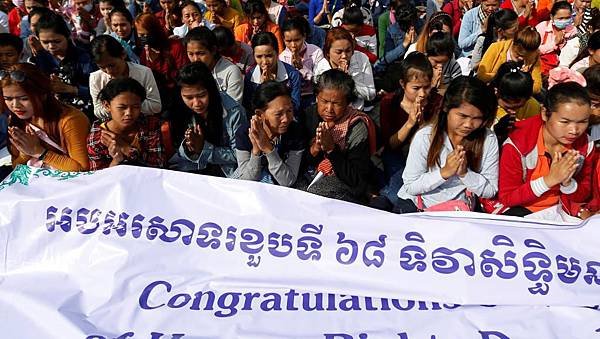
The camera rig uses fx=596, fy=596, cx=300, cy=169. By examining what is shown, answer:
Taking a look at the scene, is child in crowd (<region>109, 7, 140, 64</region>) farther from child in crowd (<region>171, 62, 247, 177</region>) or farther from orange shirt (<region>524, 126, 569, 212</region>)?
orange shirt (<region>524, 126, 569, 212</region>)

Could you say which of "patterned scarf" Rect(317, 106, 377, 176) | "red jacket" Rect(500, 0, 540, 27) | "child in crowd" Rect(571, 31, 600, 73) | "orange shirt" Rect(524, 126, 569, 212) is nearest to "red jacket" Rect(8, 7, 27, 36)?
"patterned scarf" Rect(317, 106, 377, 176)

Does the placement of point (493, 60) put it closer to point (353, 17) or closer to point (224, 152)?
point (353, 17)

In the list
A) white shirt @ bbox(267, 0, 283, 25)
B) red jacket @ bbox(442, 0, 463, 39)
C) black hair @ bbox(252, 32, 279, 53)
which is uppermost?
black hair @ bbox(252, 32, 279, 53)

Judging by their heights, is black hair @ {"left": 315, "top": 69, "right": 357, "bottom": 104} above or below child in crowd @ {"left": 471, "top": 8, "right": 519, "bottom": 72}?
above

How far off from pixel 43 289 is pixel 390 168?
254 cm

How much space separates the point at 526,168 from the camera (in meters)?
3.31

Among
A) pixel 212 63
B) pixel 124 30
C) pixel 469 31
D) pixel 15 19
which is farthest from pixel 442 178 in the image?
pixel 15 19

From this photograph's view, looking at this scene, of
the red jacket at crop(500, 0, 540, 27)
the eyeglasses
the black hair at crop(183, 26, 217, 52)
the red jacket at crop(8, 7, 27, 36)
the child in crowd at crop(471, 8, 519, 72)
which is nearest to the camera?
the eyeglasses

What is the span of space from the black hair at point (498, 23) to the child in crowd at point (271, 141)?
3.02 metres

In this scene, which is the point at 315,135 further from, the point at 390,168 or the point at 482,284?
the point at 482,284

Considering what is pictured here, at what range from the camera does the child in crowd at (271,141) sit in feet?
11.5

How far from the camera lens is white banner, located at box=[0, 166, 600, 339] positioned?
215cm

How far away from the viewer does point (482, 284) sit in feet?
7.55

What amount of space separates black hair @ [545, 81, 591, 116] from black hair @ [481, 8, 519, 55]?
2.86 m
